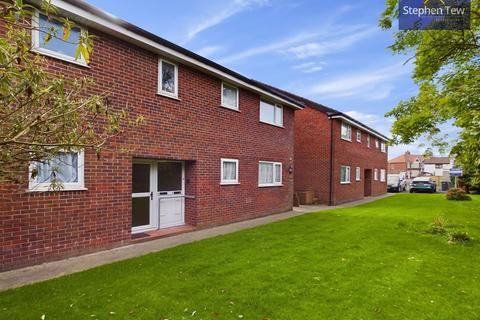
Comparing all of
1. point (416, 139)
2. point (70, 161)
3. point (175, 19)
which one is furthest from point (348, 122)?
point (70, 161)

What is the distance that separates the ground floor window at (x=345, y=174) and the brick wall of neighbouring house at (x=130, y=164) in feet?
28.0

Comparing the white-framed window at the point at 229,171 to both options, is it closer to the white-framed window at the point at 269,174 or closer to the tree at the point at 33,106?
the white-framed window at the point at 269,174

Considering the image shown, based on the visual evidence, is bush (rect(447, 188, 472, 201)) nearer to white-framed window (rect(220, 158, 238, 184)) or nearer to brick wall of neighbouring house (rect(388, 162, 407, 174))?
white-framed window (rect(220, 158, 238, 184))

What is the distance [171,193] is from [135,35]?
4445 millimetres

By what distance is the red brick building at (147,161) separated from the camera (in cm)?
562

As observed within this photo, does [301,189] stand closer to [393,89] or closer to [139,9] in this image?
[393,89]

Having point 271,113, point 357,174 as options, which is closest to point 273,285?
point 271,113

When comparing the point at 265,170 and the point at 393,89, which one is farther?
the point at 393,89

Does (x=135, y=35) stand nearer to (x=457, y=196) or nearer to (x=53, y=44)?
(x=53, y=44)

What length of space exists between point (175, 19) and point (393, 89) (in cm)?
1201

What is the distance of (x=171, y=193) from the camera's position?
8.90 meters

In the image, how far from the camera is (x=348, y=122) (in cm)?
1916

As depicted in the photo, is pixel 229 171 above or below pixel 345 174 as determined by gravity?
above

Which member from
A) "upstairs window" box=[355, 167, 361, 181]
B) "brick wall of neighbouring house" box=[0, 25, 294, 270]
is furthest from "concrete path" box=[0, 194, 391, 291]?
"upstairs window" box=[355, 167, 361, 181]
